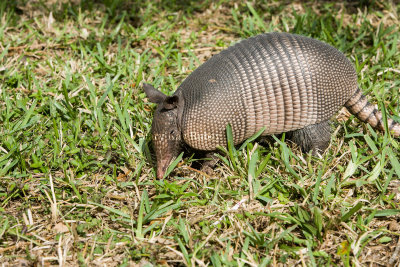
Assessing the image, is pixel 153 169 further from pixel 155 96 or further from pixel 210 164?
pixel 155 96

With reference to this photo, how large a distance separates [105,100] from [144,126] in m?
0.69

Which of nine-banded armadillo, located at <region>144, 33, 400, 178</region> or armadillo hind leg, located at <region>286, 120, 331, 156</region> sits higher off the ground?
nine-banded armadillo, located at <region>144, 33, 400, 178</region>

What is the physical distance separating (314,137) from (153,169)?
5.26 ft

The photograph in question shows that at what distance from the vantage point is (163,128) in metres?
4.06

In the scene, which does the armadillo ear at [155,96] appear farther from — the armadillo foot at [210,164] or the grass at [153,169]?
the armadillo foot at [210,164]

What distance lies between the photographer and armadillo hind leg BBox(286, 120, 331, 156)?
4270mm

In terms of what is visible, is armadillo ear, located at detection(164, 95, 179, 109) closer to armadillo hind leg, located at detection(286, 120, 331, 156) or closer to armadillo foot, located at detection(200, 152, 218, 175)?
armadillo foot, located at detection(200, 152, 218, 175)

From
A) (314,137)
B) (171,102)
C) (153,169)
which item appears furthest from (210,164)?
(314,137)

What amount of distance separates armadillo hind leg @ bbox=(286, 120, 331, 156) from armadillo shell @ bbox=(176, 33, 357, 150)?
0.13m

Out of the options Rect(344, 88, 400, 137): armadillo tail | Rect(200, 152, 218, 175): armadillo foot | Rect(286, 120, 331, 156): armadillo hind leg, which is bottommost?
Rect(200, 152, 218, 175): armadillo foot

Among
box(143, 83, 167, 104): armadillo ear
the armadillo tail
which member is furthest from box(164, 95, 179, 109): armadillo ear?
the armadillo tail

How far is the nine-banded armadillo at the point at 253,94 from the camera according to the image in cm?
405

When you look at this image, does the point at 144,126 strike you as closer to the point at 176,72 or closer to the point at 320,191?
the point at 176,72

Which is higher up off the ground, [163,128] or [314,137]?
[163,128]
